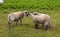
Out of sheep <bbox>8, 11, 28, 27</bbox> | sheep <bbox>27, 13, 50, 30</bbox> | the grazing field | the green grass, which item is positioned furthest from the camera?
sheep <bbox>8, 11, 28, 27</bbox>

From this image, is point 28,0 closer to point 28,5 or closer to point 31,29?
point 28,5

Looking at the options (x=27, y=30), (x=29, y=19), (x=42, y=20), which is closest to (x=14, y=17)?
(x=27, y=30)

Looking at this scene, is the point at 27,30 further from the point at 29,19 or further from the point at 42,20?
the point at 29,19

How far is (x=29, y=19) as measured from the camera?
1102 centimetres

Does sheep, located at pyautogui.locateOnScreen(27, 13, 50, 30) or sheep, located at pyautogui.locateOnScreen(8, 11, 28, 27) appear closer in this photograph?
sheep, located at pyautogui.locateOnScreen(27, 13, 50, 30)

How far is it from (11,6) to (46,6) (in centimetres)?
175

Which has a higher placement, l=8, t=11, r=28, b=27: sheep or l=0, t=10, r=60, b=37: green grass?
l=8, t=11, r=28, b=27: sheep

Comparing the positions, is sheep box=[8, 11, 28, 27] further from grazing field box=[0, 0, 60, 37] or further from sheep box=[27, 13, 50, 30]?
sheep box=[27, 13, 50, 30]

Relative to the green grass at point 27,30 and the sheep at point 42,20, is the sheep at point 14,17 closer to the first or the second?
the green grass at point 27,30

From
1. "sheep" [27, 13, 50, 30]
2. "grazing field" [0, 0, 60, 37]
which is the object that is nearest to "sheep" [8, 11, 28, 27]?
"grazing field" [0, 0, 60, 37]

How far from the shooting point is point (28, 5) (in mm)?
13586

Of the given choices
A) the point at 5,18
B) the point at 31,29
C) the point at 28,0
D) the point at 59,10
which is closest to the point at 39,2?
the point at 28,0

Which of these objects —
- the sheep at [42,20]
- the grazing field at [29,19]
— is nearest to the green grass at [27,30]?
the grazing field at [29,19]

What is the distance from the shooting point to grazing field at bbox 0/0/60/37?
8867mm
